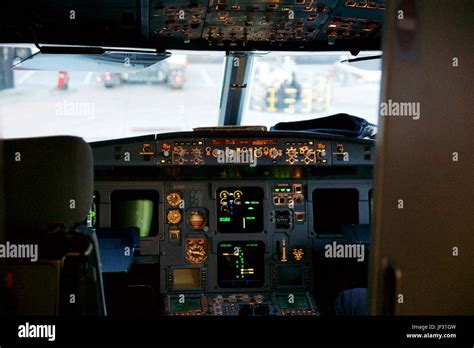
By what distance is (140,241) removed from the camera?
13.4 feet

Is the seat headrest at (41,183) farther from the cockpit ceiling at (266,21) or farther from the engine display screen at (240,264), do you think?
the engine display screen at (240,264)

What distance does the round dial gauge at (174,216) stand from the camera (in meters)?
4.12

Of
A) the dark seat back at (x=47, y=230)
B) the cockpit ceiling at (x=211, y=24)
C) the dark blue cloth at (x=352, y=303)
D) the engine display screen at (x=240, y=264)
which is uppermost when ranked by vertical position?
the cockpit ceiling at (x=211, y=24)

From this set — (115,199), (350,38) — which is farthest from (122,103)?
(350,38)

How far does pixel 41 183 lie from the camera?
1879 millimetres

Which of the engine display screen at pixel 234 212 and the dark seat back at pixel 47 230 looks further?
the engine display screen at pixel 234 212

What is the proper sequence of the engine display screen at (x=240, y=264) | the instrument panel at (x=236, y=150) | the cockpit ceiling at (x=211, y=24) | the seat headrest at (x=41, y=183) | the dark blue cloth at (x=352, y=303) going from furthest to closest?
the engine display screen at (x=240, y=264) < the instrument panel at (x=236, y=150) < the cockpit ceiling at (x=211, y=24) < the dark blue cloth at (x=352, y=303) < the seat headrest at (x=41, y=183)

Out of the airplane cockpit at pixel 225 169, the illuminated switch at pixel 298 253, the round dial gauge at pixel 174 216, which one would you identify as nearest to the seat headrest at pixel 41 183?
the airplane cockpit at pixel 225 169

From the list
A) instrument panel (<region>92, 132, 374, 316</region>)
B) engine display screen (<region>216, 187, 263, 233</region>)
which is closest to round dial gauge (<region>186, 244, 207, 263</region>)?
instrument panel (<region>92, 132, 374, 316</region>)

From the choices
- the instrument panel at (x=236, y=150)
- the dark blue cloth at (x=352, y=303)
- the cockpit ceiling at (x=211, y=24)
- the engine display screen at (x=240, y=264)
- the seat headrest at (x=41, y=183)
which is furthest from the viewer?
the engine display screen at (x=240, y=264)

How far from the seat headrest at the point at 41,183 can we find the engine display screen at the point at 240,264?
227cm

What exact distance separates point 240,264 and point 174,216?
51 cm

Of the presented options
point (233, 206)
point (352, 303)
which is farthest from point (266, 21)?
point (352, 303)

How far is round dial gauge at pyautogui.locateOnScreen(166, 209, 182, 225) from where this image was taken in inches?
162
